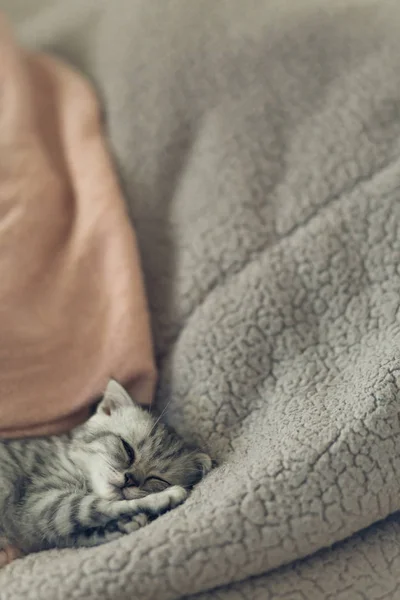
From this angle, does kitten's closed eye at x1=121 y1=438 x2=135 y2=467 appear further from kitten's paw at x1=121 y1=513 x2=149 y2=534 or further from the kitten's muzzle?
kitten's paw at x1=121 y1=513 x2=149 y2=534

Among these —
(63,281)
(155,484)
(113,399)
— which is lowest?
(155,484)

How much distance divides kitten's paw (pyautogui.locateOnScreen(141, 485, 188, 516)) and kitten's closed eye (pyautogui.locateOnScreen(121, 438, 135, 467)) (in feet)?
0.42

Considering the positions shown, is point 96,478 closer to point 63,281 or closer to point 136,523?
point 136,523

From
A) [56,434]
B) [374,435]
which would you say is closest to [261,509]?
[374,435]

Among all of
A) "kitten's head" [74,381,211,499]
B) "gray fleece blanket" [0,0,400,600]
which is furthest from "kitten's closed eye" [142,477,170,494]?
"gray fleece blanket" [0,0,400,600]

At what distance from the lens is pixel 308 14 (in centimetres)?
139

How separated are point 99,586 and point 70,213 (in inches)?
32.9

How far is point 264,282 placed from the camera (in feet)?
3.85

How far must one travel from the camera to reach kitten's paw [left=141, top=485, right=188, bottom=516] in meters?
1.00

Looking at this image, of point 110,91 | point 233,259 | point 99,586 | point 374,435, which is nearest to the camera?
point 99,586

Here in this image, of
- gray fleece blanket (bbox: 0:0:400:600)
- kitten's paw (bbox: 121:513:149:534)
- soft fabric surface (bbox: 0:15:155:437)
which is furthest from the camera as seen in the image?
soft fabric surface (bbox: 0:15:155:437)

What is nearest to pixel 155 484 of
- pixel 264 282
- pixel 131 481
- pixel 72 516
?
pixel 131 481

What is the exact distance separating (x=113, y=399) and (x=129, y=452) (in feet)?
0.35

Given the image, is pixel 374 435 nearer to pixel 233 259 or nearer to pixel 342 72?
pixel 233 259
